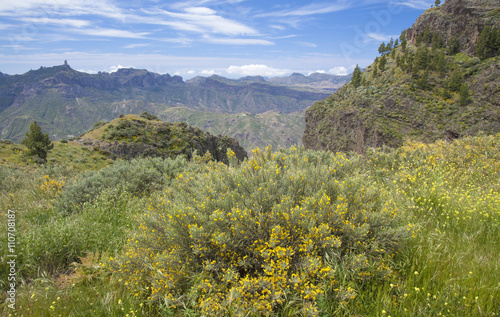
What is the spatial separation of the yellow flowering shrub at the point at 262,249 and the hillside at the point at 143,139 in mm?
41477

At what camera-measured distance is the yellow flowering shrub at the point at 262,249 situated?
273cm

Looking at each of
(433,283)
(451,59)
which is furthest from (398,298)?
(451,59)

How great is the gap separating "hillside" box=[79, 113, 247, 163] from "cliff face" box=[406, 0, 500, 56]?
7783 cm

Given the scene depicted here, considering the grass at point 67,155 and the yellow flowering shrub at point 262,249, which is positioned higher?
the yellow flowering shrub at point 262,249

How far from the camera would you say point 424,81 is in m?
64.1

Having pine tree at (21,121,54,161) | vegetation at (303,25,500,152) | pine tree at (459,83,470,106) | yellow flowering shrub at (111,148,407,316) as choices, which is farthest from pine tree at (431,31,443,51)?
pine tree at (21,121,54,161)

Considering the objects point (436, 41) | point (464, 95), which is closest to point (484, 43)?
point (436, 41)

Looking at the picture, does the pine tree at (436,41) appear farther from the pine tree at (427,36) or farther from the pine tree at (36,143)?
the pine tree at (36,143)

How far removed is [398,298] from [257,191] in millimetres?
2078

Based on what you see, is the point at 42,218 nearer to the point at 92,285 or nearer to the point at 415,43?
the point at 92,285

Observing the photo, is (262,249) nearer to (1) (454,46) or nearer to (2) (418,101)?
(2) (418,101)

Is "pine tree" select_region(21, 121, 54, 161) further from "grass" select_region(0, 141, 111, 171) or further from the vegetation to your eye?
the vegetation

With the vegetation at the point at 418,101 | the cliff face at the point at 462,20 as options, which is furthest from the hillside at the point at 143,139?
the cliff face at the point at 462,20

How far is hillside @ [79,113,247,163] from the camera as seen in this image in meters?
48.2
